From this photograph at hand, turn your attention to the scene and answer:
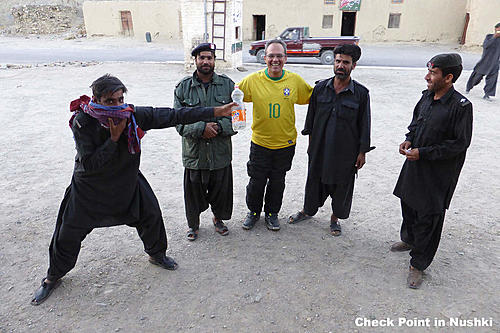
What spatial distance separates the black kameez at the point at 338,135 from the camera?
11.0 ft

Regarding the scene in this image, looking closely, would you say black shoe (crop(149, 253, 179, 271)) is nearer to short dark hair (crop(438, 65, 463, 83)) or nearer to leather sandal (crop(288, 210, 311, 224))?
leather sandal (crop(288, 210, 311, 224))

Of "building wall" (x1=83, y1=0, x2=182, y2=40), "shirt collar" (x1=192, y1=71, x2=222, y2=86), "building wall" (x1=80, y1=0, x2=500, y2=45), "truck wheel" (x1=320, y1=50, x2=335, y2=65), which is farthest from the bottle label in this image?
"building wall" (x1=83, y1=0, x2=182, y2=40)

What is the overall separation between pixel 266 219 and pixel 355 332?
1.62 metres

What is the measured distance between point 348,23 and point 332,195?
23.8m

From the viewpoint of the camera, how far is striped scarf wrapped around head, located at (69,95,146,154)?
8.02 ft

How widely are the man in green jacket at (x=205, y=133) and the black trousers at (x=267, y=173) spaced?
294 millimetres

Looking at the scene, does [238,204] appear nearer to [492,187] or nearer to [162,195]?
[162,195]

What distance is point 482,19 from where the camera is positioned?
62.7 ft

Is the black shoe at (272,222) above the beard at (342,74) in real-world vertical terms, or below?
below

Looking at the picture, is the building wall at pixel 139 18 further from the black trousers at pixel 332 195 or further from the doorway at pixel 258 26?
the black trousers at pixel 332 195

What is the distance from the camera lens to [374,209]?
4.27 m

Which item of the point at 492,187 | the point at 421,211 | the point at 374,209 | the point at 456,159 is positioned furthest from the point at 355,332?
the point at 492,187

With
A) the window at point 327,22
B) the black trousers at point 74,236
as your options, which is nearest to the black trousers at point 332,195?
the black trousers at point 74,236

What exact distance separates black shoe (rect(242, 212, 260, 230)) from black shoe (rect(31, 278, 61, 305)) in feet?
6.03
